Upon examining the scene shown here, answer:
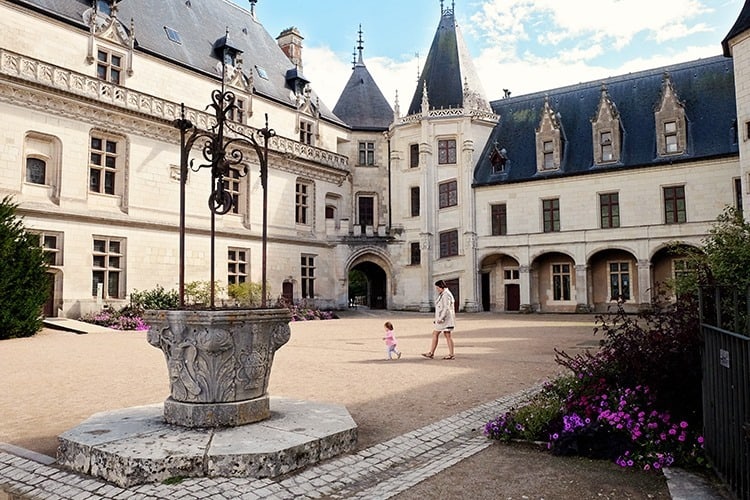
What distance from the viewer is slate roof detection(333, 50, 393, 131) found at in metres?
33.2

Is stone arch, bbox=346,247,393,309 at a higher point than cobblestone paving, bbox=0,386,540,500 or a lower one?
higher

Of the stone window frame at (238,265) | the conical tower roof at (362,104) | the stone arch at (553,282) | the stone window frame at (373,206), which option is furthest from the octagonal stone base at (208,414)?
the conical tower roof at (362,104)

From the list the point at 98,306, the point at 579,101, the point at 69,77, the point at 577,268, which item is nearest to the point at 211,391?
the point at 98,306

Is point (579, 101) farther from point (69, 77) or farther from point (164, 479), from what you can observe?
point (164, 479)

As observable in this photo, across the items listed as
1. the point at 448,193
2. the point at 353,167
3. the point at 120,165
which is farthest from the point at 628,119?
the point at 120,165

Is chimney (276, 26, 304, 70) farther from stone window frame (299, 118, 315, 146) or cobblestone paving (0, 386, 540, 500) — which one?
cobblestone paving (0, 386, 540, 500)

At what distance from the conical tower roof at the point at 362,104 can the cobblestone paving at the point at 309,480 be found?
28767 mm

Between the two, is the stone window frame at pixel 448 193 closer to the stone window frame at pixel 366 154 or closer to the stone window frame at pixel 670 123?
the stone window frame at pixel 366 154

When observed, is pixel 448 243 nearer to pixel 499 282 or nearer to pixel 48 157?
pixel 499 282

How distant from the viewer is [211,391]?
5074mm

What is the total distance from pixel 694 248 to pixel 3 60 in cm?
2654

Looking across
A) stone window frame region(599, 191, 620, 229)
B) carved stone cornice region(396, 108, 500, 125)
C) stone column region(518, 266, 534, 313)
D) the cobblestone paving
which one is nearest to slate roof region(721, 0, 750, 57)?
stone window frame region(599, 191, 620, 229)

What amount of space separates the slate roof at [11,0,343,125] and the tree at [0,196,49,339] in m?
8.33

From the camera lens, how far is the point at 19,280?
15.1m
